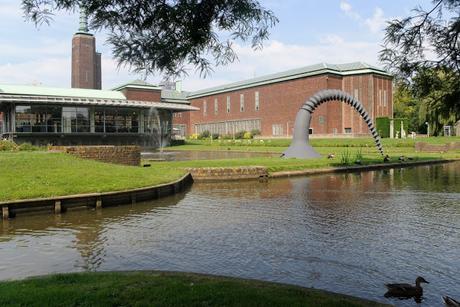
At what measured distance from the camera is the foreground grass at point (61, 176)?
16141 mm

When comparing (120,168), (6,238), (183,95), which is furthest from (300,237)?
(183,95)

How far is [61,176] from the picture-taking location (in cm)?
1823

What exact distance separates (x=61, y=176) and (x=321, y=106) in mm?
69661

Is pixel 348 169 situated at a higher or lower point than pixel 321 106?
lower

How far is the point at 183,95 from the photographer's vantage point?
121188 millimetres

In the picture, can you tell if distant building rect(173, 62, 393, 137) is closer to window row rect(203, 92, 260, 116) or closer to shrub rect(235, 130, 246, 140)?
window row rect(203, 92, 260, 116)

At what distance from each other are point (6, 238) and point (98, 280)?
5.78m

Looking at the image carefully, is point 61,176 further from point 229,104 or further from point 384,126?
point 229,104

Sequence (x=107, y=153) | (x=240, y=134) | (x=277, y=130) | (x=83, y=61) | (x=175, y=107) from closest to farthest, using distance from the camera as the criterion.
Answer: (x=107, y=153) → (x=175, y=107) → (x=277, y=130) → (x=240, y=134) → (x=83, y=61)

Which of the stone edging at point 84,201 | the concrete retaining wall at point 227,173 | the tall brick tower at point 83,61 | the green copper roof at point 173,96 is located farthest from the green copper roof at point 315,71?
the stone edging at point 84,201

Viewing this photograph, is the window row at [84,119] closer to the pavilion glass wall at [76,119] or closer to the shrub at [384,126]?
the pavilion glass wall at [76,119]

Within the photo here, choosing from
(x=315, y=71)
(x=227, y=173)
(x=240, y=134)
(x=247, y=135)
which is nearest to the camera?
(x=227, y=173)

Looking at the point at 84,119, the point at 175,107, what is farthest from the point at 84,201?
the point at 175,107

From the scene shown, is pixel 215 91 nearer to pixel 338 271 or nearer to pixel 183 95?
pixel 183 95
